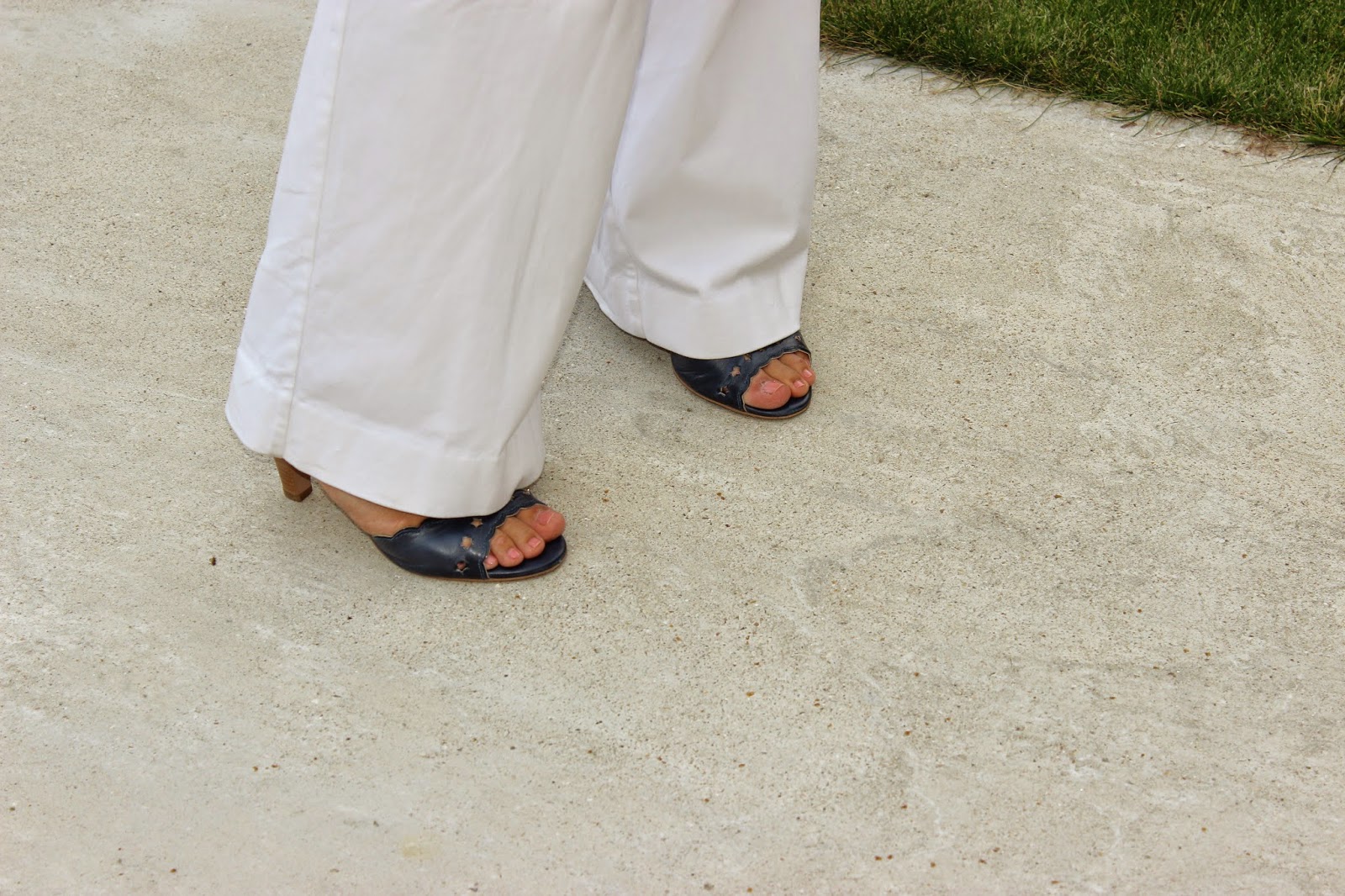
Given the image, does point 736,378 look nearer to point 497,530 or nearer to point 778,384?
point 778,384

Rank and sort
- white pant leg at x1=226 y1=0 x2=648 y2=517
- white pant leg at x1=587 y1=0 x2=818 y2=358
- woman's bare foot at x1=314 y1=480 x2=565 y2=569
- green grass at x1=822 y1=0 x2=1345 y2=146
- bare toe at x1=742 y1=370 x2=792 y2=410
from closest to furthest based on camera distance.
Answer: white pant leg at x1=226 y1=0 x2=648 y2=517 < woman's bare foot at x1=314 y1=480 x2=565 y2=569 < white pant leg at x1=587 y1=0 x2=818 y2=358 < bare toe at x1=742 y1=370 x2=792 y2=410 < green grass at x1=822 y1=0 x2=1345 y2=146

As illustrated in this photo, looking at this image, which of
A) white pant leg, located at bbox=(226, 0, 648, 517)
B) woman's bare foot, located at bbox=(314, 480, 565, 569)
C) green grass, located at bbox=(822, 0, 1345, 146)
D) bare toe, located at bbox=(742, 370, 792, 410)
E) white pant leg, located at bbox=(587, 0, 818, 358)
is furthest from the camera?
green grass, located at bbox=(822, 0, 1345, 146)

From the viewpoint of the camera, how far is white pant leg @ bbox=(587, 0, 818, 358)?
178 centimetres

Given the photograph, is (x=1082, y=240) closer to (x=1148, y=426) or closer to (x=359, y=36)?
(x=1148, y=426)

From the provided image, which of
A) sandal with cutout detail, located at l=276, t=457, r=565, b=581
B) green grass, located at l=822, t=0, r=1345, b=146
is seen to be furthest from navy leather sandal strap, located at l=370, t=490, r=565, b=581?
green grass, located at l=822, t=0, r=1345, b=146

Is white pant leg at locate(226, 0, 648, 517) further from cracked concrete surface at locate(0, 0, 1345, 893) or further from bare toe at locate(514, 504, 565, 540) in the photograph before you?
cracked concrete surface at locate(0, 0, 1345, 893)

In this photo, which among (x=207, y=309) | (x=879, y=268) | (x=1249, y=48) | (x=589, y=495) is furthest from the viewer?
(x=1249, y=48)

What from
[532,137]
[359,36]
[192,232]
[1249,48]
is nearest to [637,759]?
[532,137]

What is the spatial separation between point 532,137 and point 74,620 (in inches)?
33.5

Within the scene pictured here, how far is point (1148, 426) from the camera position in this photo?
6.52 feet

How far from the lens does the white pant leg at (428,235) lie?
1.34 metres

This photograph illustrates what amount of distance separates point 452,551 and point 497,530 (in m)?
0.07

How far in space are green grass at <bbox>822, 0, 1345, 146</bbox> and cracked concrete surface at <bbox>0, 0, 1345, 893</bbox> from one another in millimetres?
266

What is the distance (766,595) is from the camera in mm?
1684
